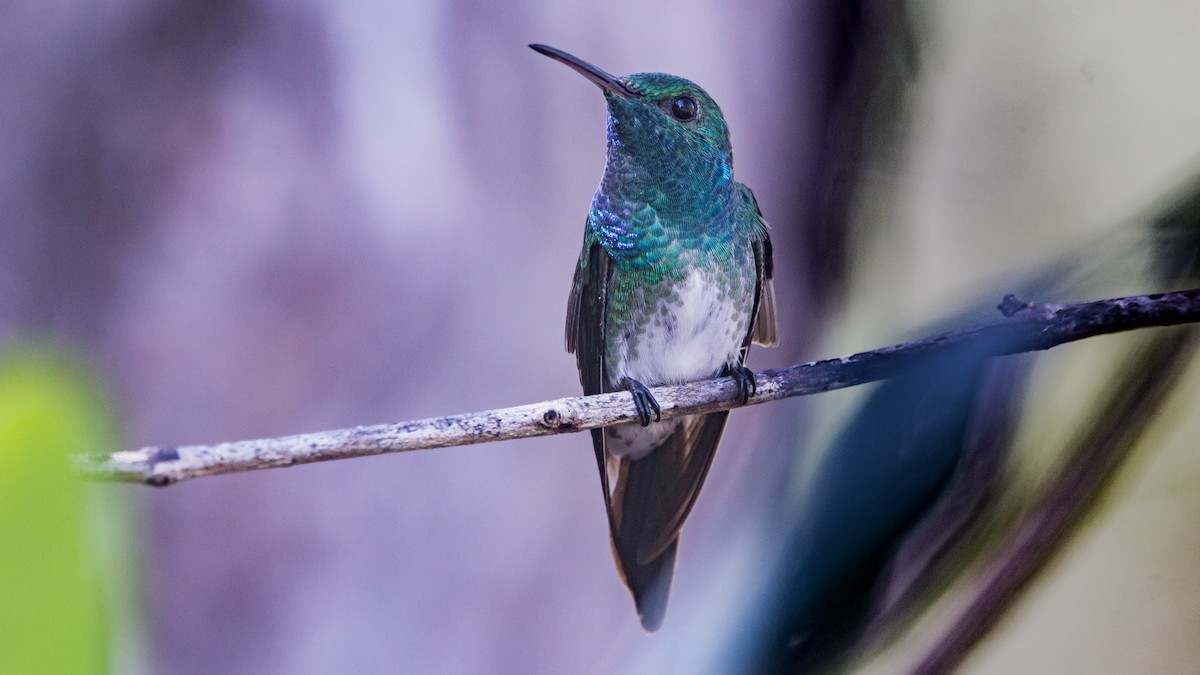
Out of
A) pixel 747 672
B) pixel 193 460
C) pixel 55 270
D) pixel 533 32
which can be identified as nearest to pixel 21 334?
pixel 55 270

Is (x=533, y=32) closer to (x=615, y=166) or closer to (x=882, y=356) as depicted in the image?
(x=615, y=166)

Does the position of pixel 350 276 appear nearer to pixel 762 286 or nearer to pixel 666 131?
pixel 666 131

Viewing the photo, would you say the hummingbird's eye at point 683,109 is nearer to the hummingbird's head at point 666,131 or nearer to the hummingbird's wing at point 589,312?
the hummingbird's head at point 666,131

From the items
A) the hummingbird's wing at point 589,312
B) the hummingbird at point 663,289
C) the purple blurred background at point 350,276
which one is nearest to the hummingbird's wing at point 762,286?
the hummingbird at point 663,289

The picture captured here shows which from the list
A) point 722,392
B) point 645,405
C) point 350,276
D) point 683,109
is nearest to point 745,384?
point 722,392

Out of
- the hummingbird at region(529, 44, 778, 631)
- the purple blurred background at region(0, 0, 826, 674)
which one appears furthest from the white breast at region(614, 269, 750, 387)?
the purple blurred background at region(0, 0, 826, 674)

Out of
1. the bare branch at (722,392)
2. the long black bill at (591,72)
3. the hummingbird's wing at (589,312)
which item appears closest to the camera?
the bare branch at (722,392)
